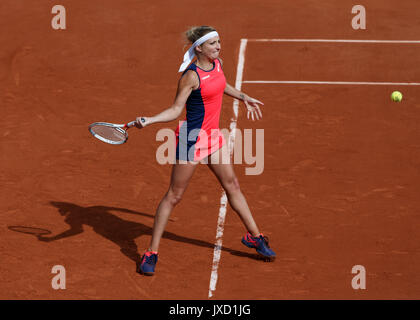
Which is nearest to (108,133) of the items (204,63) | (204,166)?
(204,63)

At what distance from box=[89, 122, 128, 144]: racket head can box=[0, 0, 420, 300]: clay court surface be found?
54.4 inches

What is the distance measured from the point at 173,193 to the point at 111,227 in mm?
1617

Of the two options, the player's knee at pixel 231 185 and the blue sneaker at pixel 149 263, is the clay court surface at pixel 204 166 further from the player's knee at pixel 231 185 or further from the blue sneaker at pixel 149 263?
the player's knee at pixel 231 185

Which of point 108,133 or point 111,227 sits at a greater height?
point 108,133

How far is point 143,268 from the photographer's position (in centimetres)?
897

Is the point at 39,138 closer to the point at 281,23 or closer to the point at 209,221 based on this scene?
the point at 209,221

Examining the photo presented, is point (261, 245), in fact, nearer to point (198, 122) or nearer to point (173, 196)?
point (173, 196)

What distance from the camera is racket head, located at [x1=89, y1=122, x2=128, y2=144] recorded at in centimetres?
866

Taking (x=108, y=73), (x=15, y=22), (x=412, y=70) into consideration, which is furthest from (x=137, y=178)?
(x=15, y=22)

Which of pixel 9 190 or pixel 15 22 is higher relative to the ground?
pixel 15 22

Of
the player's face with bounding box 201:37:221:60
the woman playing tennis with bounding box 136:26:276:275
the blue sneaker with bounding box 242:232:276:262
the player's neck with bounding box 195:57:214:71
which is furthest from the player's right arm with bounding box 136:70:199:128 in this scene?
the blue sneaker with bounding box 242:232:276:262

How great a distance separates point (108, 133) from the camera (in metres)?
9.14

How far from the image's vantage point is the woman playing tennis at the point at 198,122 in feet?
27.6

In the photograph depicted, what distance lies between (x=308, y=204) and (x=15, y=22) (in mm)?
9443
